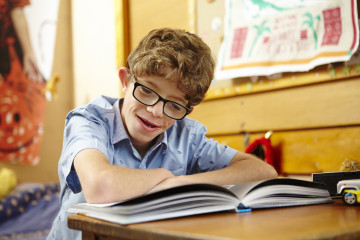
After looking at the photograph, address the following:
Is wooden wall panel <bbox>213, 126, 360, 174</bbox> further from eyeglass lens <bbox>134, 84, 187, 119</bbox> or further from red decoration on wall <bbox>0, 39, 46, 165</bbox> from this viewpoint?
red decoration on wall <bbox>0, 39, 46, 165</bbox>

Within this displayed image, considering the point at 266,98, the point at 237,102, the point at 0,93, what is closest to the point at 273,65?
the point at 266,98

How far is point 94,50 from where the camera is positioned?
273 cm

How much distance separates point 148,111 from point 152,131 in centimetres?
6

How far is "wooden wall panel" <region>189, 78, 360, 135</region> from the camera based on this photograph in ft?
4.17

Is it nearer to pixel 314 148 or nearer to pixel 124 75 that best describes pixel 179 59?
pixel 124 75

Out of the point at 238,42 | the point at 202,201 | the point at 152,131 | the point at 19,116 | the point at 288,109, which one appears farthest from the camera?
the point at 19,116

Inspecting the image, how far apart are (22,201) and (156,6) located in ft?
4.11

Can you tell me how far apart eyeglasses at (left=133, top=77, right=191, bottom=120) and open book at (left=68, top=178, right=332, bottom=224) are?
271 millimetres

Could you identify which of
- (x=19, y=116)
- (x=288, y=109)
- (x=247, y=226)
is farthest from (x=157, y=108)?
(x=19, y=116)

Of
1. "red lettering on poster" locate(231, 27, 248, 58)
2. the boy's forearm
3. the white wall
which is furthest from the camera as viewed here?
the white wall

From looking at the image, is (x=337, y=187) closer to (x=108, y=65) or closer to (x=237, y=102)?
(x=237, y=102)

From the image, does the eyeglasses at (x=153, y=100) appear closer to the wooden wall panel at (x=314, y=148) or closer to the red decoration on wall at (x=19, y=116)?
the wooden wall panel at (x=314, y=148)

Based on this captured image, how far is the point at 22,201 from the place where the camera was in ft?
6.68

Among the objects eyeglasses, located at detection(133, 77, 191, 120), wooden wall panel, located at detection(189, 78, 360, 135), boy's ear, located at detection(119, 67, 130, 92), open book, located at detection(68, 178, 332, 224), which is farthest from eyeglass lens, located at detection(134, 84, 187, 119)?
wooden wall panel, located at detection(189, 78, 360, 135)
